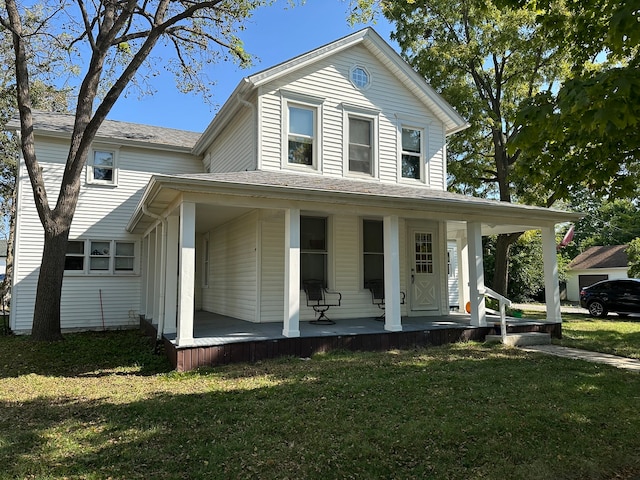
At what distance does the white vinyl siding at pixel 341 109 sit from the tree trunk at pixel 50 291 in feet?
17.6

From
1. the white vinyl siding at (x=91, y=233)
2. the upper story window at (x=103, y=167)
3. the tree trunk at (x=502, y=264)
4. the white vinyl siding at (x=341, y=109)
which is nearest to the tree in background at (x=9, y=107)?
the upper story window at (x=103, y=167)

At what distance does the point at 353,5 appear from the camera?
485 inches

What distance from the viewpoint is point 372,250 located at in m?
10.4

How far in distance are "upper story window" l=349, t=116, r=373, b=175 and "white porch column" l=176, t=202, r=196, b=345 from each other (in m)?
4.79

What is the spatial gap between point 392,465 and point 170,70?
45.4 ft

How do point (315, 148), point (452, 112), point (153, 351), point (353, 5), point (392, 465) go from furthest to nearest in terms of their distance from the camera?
point (353, 5), point (452, 112), point (315, 148), point (153, 351), point (392, 465)

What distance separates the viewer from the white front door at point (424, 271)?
10.8 meters

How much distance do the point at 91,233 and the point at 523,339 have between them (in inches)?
480

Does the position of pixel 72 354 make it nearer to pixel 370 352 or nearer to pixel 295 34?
pixel 370 352

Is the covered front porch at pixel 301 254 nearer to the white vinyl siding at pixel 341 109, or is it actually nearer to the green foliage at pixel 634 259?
the white vinyl siding at pixel 341 109

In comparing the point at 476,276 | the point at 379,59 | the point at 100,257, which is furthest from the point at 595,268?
the point at 100,257

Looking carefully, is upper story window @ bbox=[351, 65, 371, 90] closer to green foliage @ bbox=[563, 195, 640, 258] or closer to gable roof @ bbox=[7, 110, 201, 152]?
gable roof @ bbox=[7, 110, 201, 152]

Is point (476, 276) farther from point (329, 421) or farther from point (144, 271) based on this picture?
point (144, 271)

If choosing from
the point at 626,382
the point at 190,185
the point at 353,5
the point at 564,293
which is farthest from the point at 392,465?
the point at 564,293
